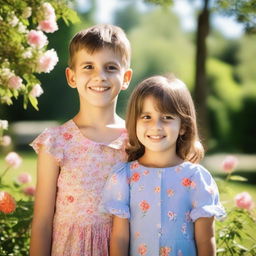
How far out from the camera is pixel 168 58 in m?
27.2

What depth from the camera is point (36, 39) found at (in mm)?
3492

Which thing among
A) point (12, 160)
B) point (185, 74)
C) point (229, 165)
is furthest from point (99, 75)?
point (185, 74)

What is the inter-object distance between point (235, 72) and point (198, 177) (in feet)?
68.9

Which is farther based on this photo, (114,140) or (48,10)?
(48,10)

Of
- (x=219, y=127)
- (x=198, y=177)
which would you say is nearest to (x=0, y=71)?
(x=198, y=177)

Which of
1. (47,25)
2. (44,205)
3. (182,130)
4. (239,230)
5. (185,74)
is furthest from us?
(185,74)

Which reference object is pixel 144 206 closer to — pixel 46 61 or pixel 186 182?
pixel 186 182

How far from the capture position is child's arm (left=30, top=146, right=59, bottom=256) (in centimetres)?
313

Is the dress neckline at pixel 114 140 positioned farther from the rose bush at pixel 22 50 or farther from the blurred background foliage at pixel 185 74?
A: the blurred background foliage at pixel 185 74

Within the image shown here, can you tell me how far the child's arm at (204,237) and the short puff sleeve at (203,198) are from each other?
0.13 feet

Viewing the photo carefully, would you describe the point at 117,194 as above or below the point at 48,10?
below

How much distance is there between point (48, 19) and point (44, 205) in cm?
117

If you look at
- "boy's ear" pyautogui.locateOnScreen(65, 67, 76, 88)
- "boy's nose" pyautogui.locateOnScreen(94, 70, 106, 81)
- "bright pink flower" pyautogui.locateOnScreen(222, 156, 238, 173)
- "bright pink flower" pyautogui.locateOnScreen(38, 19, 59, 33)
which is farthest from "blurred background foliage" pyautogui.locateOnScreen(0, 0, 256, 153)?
"boy's nose" pyautogui.locateOnScreen(94, 70, 106, 81)

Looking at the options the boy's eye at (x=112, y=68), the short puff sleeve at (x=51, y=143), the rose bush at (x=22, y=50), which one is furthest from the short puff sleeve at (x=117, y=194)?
the rose bush at (x=22, y=50)
